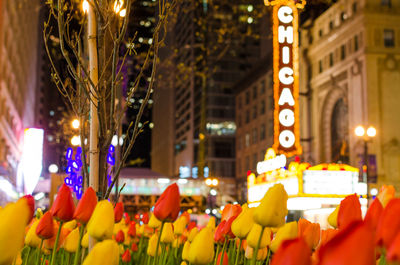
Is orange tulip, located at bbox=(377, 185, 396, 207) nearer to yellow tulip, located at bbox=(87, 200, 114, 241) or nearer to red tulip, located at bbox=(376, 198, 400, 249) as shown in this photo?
red tulip, located at bbox=(376, 198, 400, 249)

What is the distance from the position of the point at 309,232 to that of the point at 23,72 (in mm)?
64034

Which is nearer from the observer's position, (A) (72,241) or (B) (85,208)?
(B) (85,208)

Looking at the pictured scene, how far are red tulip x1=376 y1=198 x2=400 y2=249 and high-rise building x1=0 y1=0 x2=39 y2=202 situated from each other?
1502 inches

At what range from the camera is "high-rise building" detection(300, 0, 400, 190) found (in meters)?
46.3

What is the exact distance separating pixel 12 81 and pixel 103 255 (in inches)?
2117

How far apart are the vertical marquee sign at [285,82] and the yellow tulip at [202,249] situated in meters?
28.4

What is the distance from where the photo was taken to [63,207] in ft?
9.09

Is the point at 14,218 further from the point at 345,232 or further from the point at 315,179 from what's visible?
the point at 315,179

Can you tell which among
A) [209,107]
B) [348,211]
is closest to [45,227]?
[348,211]

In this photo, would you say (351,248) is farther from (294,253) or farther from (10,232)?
(10,232)

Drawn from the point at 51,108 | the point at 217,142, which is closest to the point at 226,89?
the point at 217,142

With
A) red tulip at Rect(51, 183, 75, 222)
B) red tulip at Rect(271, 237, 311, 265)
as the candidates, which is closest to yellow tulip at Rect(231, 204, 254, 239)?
red tulip at Rect(51, 183, 75, 222)

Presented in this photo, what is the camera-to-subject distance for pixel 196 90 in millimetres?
135500

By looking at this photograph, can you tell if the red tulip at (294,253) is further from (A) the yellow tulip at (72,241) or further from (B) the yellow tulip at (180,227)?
(B) the yellow tulip at (180,227)
